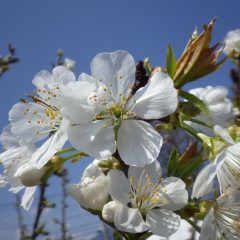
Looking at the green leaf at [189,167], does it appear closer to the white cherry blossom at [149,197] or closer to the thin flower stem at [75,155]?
the white cherry blossom at [149,197]

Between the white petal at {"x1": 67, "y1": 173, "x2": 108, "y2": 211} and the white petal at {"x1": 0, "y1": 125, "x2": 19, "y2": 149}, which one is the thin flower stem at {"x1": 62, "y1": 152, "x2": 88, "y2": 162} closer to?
the white petal at {"x1": 67, "y1": 173, "x2": 108, "y2": 211}

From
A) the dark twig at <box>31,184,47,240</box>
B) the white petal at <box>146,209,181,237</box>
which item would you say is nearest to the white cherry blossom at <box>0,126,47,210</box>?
the white petal at <box>146,209,181,237</box>

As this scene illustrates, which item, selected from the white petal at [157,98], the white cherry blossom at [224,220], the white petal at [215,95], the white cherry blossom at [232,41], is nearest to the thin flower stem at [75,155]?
the white petal at [157,98]

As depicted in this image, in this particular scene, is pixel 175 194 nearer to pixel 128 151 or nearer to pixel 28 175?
pixel 128 151

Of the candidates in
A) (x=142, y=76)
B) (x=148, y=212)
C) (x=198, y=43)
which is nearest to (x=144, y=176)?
(x=148, y=212)

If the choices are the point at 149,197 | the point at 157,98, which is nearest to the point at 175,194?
the point at 149,197
